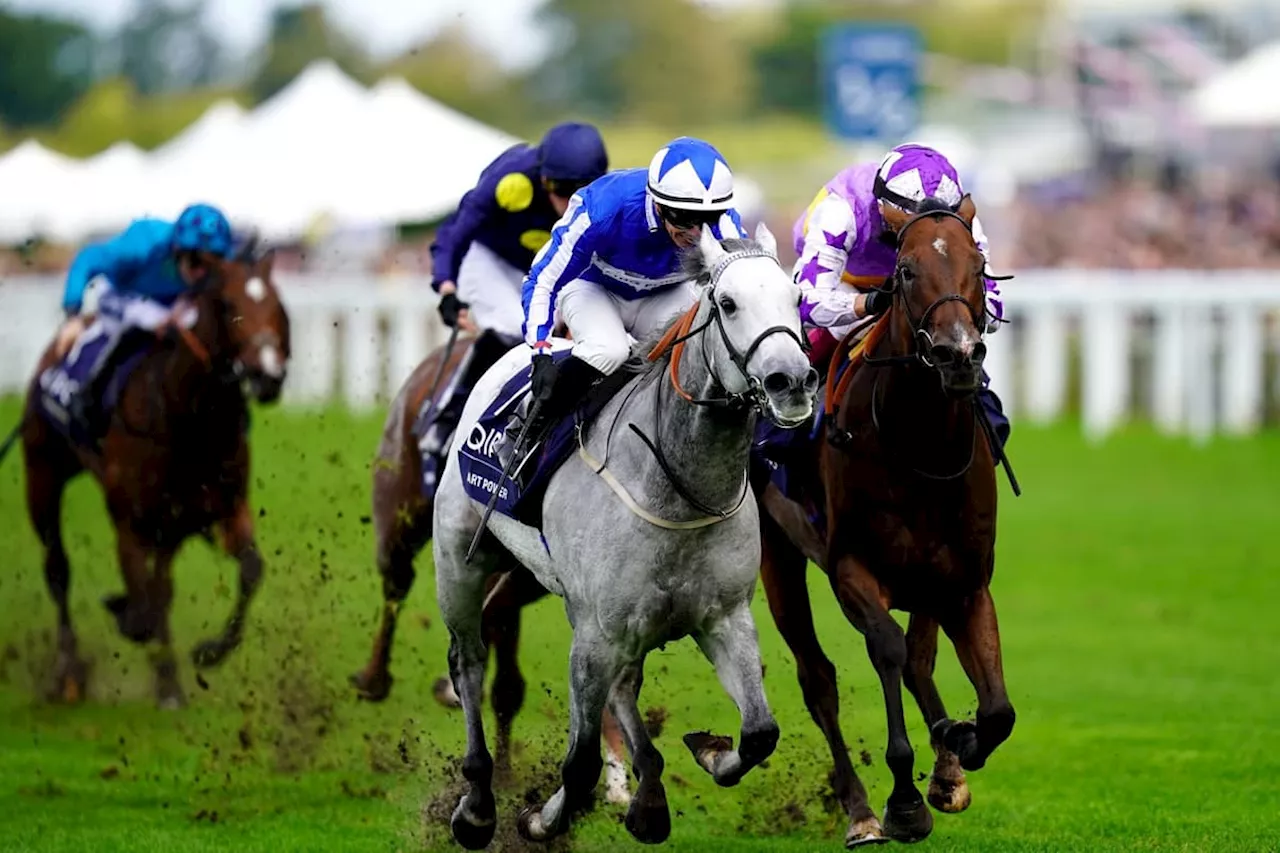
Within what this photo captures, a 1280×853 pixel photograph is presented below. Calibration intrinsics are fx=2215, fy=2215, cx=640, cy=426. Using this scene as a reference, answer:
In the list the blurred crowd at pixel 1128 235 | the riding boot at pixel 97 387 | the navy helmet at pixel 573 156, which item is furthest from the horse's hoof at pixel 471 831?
the blurred crowd at pixel 1128 235

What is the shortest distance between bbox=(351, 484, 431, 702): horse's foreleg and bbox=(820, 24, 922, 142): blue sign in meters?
12.2

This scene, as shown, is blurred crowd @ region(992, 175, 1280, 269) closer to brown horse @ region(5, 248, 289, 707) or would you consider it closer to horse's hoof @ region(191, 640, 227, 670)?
brown horse @ region(5, 248, 289, 707)

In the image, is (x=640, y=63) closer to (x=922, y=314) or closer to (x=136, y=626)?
(x=136, y=626)

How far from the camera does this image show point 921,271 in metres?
6.25

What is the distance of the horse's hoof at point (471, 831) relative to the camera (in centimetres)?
686

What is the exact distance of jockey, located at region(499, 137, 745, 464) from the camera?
630cm

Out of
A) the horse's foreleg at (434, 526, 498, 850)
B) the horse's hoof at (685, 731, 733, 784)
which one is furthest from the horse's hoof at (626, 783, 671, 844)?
the horse's foreleg at (434, 526, 498, 850)

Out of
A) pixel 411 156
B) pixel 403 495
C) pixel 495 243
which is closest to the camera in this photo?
pixel 495 243

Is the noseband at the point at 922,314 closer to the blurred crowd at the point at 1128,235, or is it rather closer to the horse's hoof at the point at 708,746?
the horse's hoof at the point at 708,746

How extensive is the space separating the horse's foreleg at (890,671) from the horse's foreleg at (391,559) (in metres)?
2.71

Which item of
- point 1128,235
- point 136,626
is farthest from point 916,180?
point 1128,235

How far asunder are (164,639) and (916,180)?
484cm

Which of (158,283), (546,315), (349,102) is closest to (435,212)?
(349,102)

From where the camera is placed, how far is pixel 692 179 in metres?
5.96
